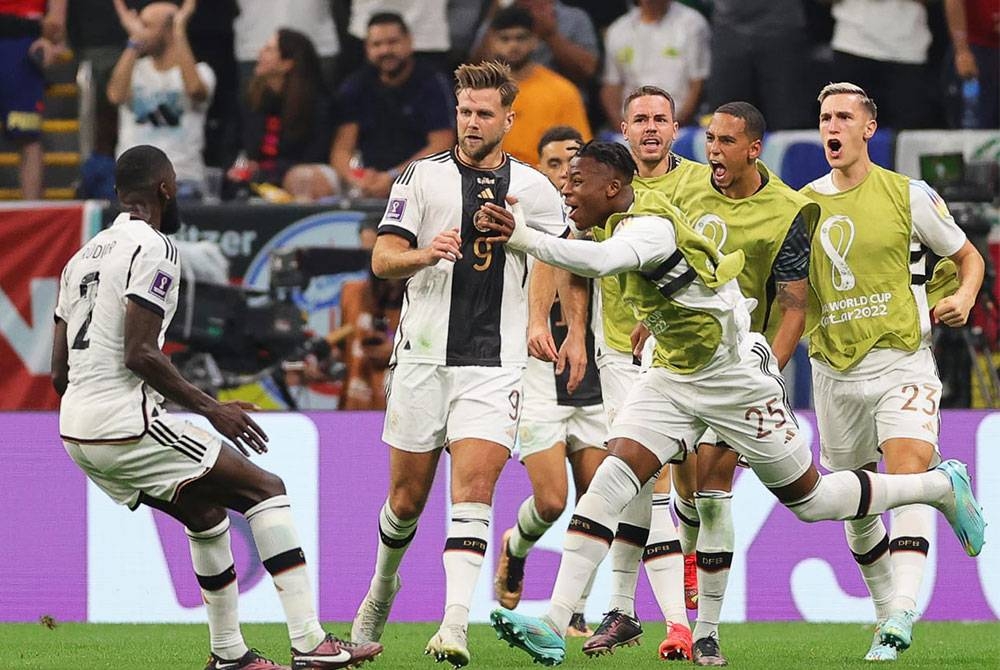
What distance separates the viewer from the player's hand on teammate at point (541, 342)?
26.5ft

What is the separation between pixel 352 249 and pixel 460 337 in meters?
4.81

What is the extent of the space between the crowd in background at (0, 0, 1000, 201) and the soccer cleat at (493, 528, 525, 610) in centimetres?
438

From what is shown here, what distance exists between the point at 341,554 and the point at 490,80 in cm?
369

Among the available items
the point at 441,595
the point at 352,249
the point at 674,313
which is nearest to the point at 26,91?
the point at 352,249

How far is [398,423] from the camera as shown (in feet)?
25.5

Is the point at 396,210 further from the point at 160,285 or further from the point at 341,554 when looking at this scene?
the point at 341,554

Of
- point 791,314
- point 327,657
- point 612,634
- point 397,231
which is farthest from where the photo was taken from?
point 612,634

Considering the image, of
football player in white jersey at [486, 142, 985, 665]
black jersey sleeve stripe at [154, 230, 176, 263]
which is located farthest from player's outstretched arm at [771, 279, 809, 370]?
black jersey sleeve stripe at [154, 230, 176, 263]

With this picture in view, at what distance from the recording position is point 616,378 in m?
9.10

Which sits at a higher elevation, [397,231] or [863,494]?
[397,231]

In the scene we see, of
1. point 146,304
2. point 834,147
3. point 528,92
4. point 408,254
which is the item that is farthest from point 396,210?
point 528,92

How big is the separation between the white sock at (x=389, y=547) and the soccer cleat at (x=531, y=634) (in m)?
1.18

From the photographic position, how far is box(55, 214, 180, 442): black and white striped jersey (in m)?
6.73

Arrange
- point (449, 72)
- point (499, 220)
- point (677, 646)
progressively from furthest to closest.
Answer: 1. point (449, 72)
2. point (677, 646)
3. point (499, 220)
